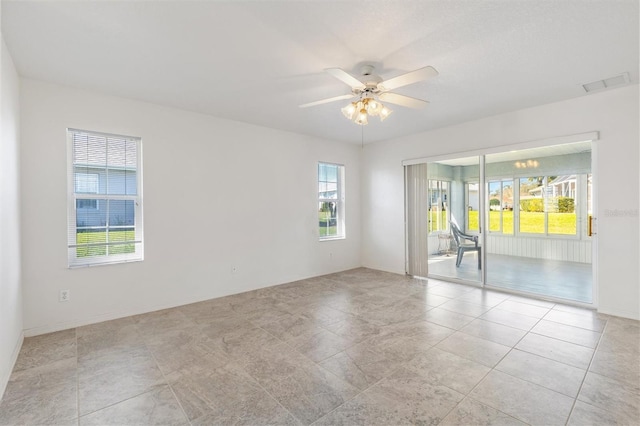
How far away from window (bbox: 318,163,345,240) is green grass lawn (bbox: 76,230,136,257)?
3249mm

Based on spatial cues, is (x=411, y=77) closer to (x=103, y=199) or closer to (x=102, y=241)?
(x=103, y=199)

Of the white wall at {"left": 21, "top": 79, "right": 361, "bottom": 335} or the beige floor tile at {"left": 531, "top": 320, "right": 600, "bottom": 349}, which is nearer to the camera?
the beige floor tile at {"left": 531, "top": 320, "right": 600, "bottom": 349}

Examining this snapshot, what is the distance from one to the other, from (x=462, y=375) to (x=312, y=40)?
3.00 metres

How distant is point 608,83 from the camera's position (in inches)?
130

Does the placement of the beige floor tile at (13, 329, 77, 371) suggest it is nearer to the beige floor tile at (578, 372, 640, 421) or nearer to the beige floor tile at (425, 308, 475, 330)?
the beige floor tile at (425, 308, 475, 330)

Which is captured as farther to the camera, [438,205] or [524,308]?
[438,205]

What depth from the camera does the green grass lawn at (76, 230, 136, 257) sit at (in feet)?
11.3

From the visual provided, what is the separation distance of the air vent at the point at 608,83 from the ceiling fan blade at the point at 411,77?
8.14ft

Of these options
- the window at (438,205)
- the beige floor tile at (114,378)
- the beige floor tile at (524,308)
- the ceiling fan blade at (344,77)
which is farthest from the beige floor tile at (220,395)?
the window at (438,205)

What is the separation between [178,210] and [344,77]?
296 cm

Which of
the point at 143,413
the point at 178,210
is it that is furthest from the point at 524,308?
the point at 178,210

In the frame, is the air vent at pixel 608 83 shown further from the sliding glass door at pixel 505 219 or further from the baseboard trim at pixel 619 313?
the baseboard trim at pixel 619 313

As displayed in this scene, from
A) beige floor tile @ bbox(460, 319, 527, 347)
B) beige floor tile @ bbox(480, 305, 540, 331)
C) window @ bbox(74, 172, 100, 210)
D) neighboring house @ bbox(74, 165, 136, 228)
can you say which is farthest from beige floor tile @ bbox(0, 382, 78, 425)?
beige floor tile @ bbox(480, 305, 540, 331)

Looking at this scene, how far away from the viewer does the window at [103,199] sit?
3.41m
